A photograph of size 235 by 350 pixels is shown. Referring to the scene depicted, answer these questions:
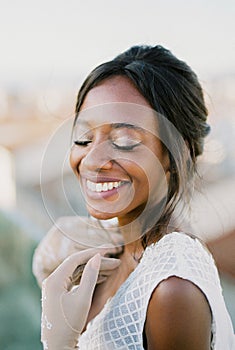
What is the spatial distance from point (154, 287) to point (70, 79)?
0.77 metres

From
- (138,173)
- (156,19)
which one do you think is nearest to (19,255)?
(156,19)

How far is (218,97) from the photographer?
128 centimetres

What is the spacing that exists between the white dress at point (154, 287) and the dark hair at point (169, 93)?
3.2 inches

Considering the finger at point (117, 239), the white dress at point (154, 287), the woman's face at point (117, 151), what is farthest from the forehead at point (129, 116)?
the finger at point (117, 239)

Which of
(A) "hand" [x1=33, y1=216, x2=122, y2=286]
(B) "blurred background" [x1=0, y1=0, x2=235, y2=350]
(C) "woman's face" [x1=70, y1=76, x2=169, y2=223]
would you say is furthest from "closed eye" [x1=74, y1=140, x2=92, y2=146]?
(A) "hand" [x1=33, y1=216, x2=122, y2=286]

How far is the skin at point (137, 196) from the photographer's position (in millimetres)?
719

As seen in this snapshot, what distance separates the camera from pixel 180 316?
0.71 metres

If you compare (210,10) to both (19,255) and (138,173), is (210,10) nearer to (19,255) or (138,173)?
(138,173)

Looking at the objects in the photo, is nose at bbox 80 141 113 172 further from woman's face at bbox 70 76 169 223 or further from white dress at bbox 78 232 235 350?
white dress at bbox 78 232 235 350

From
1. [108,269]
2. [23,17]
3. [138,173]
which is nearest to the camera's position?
[138,173]

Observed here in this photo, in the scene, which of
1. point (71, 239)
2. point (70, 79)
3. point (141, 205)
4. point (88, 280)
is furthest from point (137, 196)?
point (70, 79)

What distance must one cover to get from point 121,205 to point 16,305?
1.01m

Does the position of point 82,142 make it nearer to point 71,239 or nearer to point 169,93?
point 169,93

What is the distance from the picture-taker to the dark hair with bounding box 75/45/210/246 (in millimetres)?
855
